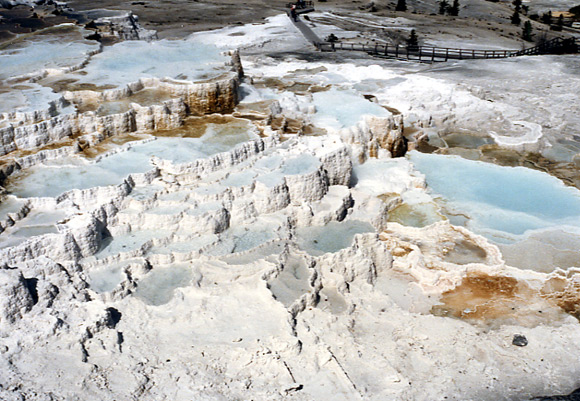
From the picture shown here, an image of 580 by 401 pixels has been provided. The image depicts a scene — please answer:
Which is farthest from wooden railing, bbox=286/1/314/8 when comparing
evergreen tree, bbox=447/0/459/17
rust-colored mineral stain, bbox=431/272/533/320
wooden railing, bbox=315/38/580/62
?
rust-colored mineral stain, bbox=431/272/533/320

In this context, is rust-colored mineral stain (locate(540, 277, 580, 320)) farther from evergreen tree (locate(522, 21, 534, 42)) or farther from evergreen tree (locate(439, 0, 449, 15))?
evergreen tree (locate(439, 0, 449, 15))

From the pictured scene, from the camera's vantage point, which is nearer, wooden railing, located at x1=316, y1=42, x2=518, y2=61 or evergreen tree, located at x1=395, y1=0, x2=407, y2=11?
wooden railing, located at x1=316, y1=42, x2=518, y2=61

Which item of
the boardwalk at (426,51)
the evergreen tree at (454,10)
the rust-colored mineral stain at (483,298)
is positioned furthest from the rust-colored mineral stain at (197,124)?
the evergreen tree at (454,10)

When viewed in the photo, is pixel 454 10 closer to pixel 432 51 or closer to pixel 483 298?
pixel 432 51

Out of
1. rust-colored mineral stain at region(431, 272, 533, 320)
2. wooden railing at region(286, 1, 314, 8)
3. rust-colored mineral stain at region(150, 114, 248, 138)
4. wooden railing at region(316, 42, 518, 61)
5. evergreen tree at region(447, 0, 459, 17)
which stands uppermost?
wooden railing at region(286, 1, 314, 8)

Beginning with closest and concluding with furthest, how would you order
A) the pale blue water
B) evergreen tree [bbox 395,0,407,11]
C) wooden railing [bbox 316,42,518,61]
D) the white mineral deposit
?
the white mineral deposit, the pale blue water, wooden railing [bbox 316,42,518,61], evergreen tree [bbox 395,0,407,11]

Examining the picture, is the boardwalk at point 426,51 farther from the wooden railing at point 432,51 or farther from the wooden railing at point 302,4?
the wooden railing at point 302,4

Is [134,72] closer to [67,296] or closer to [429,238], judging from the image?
[67,296]

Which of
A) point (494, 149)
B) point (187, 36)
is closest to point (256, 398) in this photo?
point (494, 149)

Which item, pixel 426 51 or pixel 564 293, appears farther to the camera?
pixel 426 51

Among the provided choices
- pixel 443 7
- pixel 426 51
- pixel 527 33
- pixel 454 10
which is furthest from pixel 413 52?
pixel 443 7

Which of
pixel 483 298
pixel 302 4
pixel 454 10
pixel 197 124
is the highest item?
pixel 302 4
